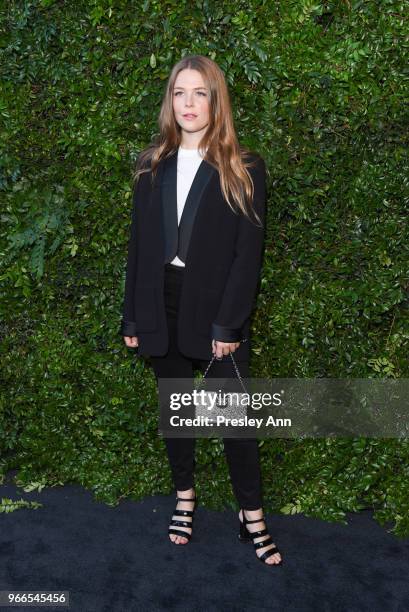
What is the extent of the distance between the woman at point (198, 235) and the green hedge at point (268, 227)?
0.44m

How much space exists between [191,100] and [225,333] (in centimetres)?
101

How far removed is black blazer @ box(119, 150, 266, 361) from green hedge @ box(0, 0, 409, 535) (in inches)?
20.2

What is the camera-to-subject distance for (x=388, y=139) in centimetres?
356

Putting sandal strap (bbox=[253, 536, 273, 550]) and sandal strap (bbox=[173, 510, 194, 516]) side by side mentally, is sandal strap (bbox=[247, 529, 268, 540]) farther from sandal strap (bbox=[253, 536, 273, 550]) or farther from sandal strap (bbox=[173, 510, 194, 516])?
sandal strap (bbox=[173, 510, 194, 516])

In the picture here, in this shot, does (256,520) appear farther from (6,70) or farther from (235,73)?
(6,70)

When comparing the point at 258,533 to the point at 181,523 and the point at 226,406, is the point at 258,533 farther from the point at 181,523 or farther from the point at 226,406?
Result: the point at 226,406

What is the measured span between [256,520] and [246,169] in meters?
1.66

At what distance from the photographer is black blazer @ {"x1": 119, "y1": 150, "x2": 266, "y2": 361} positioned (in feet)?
10.5

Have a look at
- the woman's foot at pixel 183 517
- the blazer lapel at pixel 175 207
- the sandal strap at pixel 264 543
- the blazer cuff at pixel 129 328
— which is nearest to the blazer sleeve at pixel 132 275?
the blazer cuff at pixel 129 328

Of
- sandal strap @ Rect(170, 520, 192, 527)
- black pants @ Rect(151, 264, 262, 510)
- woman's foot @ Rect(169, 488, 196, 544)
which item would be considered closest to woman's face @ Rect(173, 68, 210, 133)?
Result: black pants @ Rect(151, 264, 262, 510)

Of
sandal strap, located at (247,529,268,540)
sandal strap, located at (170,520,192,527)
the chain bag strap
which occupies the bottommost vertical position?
sandal strap, located at (170,520,192,527)

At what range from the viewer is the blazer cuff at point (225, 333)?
3.20 meters

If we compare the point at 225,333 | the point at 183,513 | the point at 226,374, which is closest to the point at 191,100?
the point at 225,333

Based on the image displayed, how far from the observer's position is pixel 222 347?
3230 millimetres
